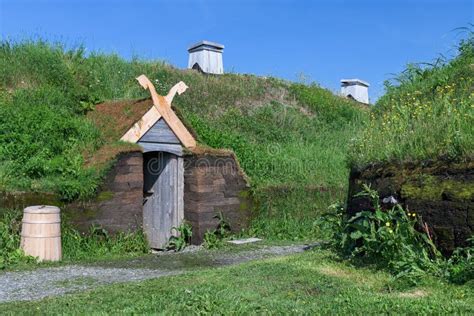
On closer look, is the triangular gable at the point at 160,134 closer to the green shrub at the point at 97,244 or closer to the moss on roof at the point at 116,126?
the moss on roof at the point at 116,126

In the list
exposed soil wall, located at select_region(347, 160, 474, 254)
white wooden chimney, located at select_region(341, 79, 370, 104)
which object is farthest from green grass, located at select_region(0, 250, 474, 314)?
white wooden chimney, located at select_region(341, 79, 370, 104)

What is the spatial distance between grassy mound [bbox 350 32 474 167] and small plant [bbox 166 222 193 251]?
13.5ft

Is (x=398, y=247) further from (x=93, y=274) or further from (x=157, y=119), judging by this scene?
(x=157, y=119)

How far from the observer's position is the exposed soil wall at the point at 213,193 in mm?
12117

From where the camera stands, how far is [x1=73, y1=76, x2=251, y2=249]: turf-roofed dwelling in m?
11.9

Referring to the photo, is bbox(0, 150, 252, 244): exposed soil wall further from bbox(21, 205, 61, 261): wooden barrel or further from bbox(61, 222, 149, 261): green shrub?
bbox(21, 205, 61, 261): wooden barrel

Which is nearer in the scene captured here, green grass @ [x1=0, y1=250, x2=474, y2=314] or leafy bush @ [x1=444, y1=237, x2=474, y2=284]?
green grass @ [x1=0, y1=250, x2=474, y2=314]

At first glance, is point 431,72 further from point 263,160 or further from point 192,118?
point 192,118

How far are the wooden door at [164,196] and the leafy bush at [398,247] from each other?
4.87 metres

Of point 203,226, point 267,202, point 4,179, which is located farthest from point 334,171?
point 4,179

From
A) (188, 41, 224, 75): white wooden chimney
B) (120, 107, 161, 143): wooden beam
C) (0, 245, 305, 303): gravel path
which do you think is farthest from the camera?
(188, 41, 224, 75): white wooden chimney

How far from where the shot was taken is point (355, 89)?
24.1m

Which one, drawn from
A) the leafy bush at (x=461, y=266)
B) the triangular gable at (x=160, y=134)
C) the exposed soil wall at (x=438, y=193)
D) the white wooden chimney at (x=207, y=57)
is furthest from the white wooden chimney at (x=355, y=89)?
the leafy bush at (x=461, y=266)

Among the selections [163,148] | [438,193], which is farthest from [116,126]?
[438,193]
